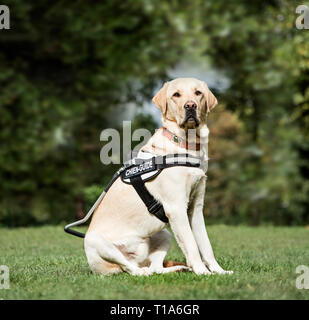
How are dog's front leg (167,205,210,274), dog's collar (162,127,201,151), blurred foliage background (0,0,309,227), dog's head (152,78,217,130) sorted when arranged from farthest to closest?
blurred foliage background (0,0,309,227)
dog's collar (162,127,201,151)
dog's head (152,78,217,130)
dog's front leg (167,205,210,274)

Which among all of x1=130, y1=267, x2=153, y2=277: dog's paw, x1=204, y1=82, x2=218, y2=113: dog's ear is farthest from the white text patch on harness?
x1=130, y1=267, x2=153, y2=277: dog's paw

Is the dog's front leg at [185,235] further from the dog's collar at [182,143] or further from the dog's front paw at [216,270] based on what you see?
the dog's collar at [182,143]

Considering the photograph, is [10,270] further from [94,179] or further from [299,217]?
[299,217]

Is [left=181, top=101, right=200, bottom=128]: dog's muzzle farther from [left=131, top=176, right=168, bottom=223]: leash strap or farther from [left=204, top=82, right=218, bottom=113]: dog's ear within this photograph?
[left=131, top=176, right=168, bottom=223]: leash strap

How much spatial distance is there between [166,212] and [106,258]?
2.30 ft

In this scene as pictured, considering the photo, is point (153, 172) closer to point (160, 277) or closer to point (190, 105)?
point (190, 105)

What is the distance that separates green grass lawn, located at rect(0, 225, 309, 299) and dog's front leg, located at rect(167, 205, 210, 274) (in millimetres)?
114

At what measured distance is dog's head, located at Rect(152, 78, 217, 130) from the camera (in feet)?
14.9

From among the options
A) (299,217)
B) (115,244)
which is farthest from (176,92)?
(299,217)

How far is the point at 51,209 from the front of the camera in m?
12.9

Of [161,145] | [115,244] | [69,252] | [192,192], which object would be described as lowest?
[69,252]

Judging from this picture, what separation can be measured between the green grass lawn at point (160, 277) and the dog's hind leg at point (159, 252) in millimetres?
221

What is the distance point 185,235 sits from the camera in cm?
442
